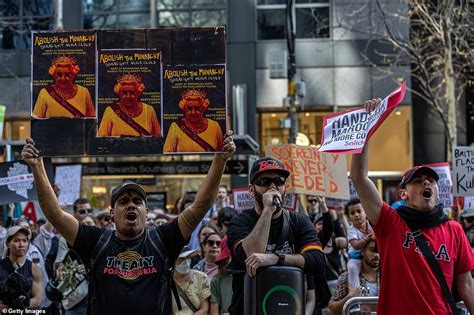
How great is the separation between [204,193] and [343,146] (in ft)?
3.22

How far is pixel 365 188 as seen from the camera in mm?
5637

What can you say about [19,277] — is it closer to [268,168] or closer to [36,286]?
[36,286]

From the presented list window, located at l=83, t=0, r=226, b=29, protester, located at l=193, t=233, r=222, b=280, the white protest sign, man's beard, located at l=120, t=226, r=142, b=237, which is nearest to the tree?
window, located at l=83, t=0, r=226, b=29

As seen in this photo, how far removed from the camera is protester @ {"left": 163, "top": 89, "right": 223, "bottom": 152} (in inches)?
236

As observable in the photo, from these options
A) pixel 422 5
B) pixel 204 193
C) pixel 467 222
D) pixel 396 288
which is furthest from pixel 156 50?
pixel 422 5

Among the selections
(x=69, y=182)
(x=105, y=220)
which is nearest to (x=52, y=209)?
(x=105, y=220)

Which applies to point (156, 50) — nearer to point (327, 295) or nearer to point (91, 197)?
point (327, 295)

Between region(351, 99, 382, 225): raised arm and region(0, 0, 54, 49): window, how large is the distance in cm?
2001

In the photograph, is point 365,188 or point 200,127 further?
point 200,127

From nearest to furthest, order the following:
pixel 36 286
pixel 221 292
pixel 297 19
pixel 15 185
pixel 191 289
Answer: pixel 221 292 → pixel 191 289 → pixel 36 286 → pixel 15 185 → pixel 297 19

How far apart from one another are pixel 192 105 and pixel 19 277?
3.83 m

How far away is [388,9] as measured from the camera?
78.4 ft

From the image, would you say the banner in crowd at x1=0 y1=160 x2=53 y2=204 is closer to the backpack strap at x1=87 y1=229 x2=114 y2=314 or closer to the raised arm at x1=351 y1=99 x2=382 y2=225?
the backpack strap at x1=87 y1=229 x2=114 y2=314

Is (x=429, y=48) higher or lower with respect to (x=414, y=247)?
higher
